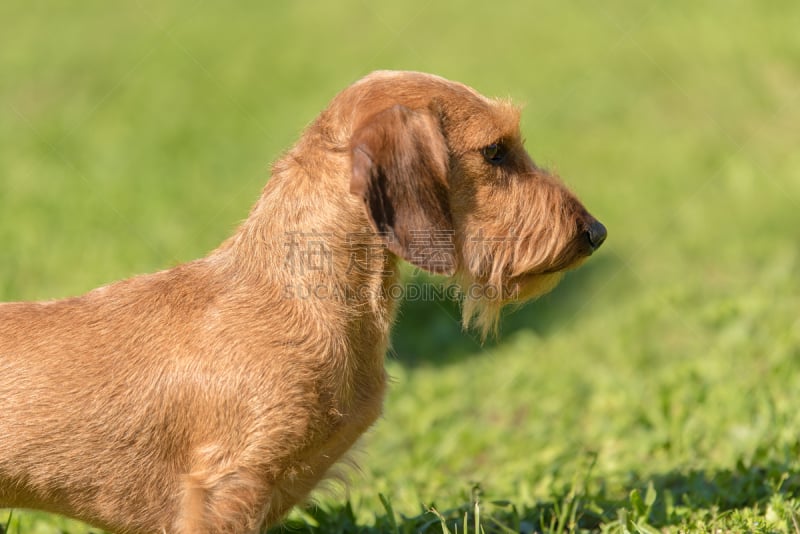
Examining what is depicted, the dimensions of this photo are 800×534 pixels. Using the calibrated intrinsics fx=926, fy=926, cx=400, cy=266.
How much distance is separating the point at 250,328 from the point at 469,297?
1216 mm

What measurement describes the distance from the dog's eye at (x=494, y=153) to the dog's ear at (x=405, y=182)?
1.09ft

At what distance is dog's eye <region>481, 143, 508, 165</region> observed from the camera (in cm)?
442

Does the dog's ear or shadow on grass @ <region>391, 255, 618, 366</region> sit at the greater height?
the dog's ear

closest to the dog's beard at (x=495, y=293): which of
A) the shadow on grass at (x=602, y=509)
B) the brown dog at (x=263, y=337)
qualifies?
the brown dog at (x=263, y=337)

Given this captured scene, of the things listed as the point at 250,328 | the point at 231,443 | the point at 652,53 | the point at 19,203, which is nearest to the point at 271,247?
the point at 250,328

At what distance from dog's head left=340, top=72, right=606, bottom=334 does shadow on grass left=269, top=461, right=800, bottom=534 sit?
107 cm

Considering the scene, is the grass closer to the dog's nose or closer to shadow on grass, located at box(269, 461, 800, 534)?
shadow on grass, located at box(269, 461, 800, 534)

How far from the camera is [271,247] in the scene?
13.9 ft

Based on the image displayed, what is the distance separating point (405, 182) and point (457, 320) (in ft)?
A: 18.7

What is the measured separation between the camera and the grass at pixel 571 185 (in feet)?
→ 18.7

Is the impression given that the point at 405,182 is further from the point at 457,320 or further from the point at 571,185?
the point at 457,320

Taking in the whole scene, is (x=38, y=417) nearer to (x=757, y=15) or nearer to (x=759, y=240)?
(x=759, y=240)

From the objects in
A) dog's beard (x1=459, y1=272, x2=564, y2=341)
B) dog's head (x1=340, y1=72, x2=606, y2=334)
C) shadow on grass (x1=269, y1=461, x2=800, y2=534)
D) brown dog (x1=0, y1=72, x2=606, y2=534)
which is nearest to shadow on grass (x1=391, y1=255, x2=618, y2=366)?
shadow on grass (x1=269, y1=461, x2=800, y2=534)

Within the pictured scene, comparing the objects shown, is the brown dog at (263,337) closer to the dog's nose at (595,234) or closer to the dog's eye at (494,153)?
the dog's eye at (494,153)
